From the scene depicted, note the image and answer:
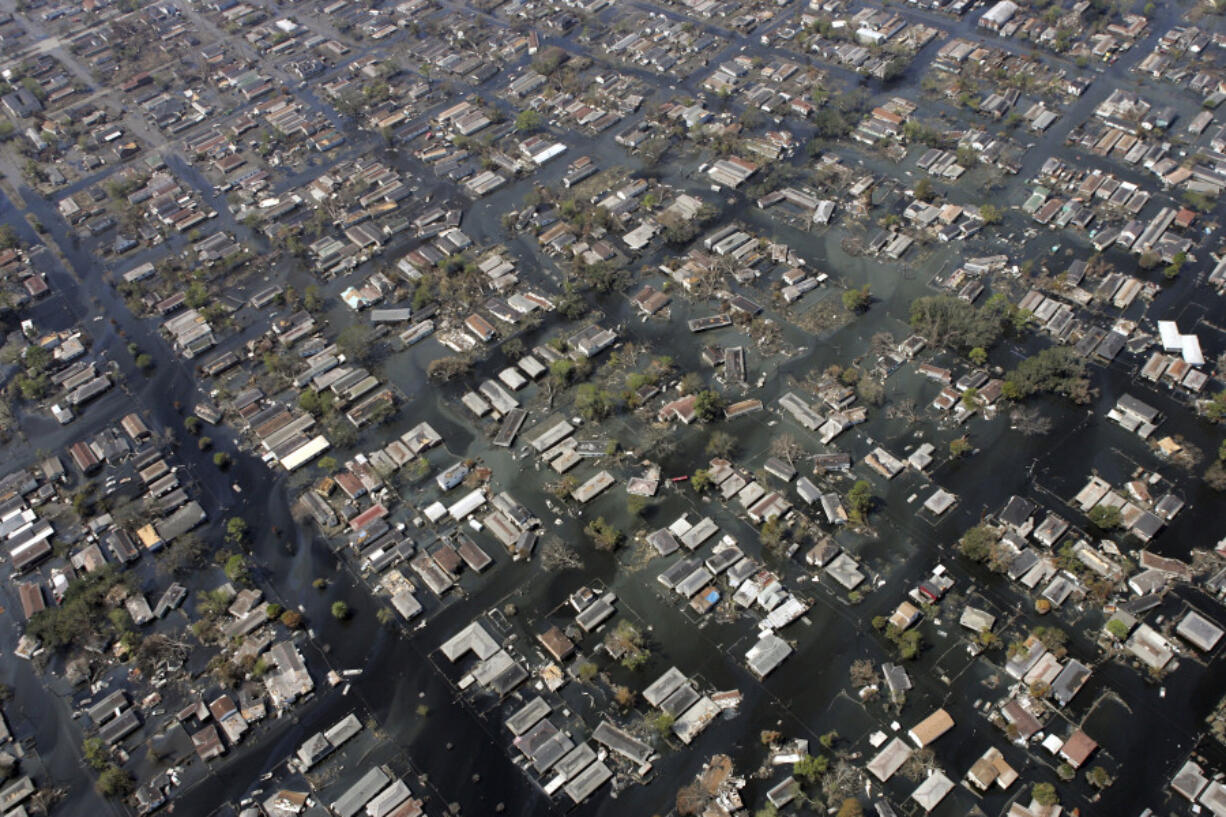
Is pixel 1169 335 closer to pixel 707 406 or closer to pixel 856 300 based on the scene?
pixel 856 300

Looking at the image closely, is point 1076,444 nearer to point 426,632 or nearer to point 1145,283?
point 1145,283

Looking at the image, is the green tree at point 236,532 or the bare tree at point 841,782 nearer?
the bare tree at point 841,782

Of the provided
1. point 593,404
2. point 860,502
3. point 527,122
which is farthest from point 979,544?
point 527,122

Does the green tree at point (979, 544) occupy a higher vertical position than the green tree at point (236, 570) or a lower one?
lower

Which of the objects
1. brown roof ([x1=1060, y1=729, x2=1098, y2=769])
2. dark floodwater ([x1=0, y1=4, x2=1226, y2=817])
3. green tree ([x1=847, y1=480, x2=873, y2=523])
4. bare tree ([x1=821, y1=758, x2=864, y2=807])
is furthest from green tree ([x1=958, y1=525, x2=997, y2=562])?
bare tree ([x1=821, y1=758, x2=864, y2=807])

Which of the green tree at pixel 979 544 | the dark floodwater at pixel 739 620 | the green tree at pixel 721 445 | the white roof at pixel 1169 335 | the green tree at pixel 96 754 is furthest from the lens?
the white roof at pixel 1169 335

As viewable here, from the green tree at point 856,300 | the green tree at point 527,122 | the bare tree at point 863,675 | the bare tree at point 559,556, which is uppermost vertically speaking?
the green tree at point 527,122

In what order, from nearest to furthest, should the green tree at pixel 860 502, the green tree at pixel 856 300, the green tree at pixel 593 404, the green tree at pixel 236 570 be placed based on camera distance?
the green tree at pixel 860 502, the green tree at pixel 236 570, the green tree at pixel 593 404, the green tree at pixel 856 300

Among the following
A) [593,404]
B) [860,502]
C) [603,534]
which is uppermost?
[593,404]

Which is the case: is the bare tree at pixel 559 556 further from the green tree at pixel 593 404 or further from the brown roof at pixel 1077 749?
the brown roof at pixel 1077 749

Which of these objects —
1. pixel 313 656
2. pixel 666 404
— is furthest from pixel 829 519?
pixel 313 656

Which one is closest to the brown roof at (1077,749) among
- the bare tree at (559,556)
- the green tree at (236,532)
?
the bare tree at (559,556)
